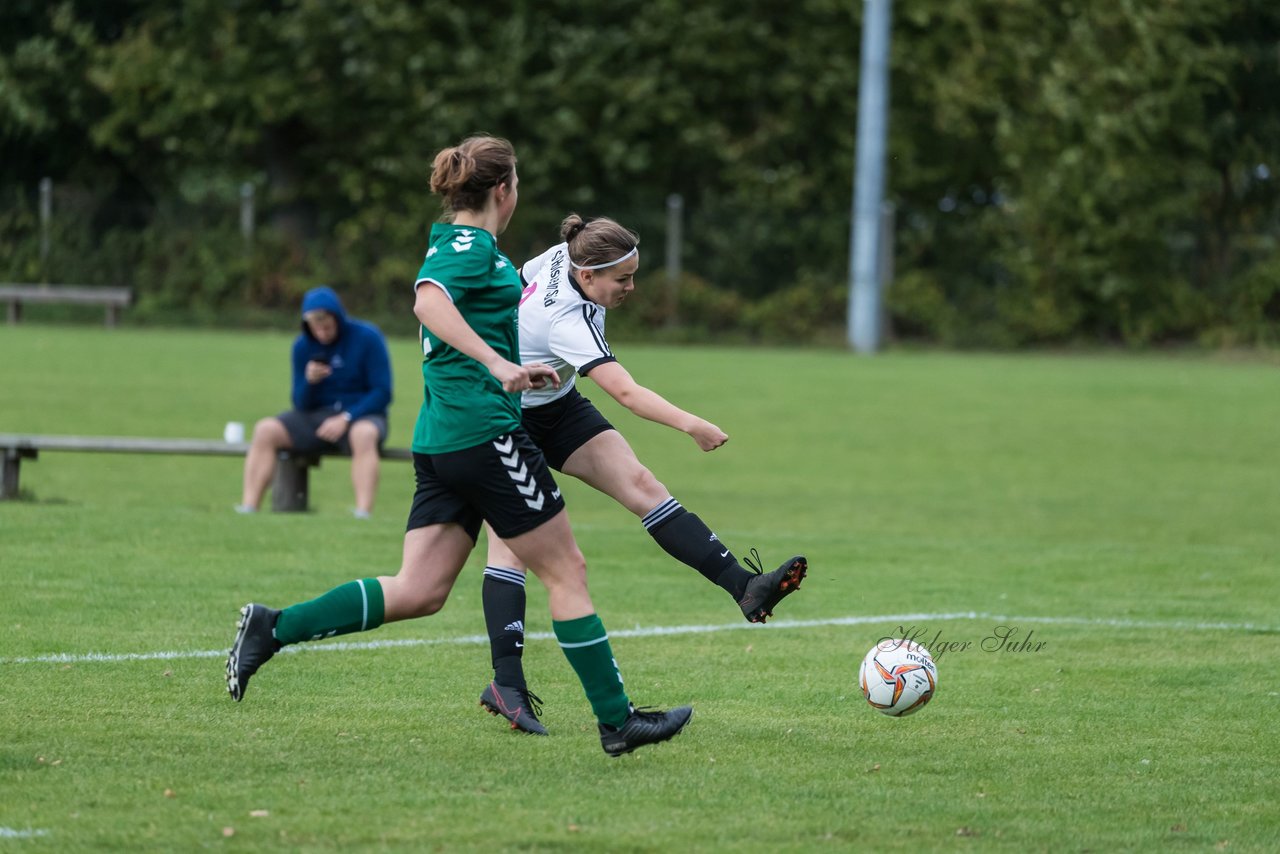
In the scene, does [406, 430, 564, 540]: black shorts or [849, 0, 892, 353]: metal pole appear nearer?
[406, 430, 564, 540]: black shorts

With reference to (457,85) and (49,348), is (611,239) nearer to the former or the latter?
(49,348)

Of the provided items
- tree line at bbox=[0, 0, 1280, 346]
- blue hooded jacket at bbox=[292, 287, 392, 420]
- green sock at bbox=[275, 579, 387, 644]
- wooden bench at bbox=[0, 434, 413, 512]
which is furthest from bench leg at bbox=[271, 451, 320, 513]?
tree line at bbox=[0, 0, 1280, 346]

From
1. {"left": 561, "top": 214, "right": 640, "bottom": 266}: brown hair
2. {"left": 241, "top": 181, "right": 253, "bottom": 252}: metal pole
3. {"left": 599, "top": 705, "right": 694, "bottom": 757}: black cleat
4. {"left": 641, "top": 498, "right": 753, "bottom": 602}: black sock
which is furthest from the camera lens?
{"left": 241, "top": 181, "right": 253, "bottom": 252}: metal pole

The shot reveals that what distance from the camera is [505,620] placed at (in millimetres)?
6078

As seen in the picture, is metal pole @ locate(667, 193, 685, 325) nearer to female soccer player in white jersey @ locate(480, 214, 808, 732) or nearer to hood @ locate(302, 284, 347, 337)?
hood @ locate(302, 284, 347, 337)

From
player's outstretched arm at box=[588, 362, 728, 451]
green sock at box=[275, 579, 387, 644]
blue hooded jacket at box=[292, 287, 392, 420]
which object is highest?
player's outstretched arm at box=[588, 362, 728, 451]

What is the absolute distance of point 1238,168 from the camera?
2922 cm

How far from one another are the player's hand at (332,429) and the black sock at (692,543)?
603cm

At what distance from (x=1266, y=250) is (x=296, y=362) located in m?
20.7

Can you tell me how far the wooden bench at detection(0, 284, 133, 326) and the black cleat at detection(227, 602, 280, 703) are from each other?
959 inches

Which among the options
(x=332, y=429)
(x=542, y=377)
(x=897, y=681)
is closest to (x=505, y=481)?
(x=542, y=377)

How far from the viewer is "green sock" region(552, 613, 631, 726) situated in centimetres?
537

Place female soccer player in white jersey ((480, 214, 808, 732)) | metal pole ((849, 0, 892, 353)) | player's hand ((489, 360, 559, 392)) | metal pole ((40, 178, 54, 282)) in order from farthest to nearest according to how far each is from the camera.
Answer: metal pole ((40, 178, 54, 282)), metal pole ((849, 0, 892, 353)), female soccer player in white jersey ((480, 214, 808, 732)), player's hand ((489, 360, 559, 392))

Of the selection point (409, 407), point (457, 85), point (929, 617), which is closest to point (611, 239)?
point (929, 617)
